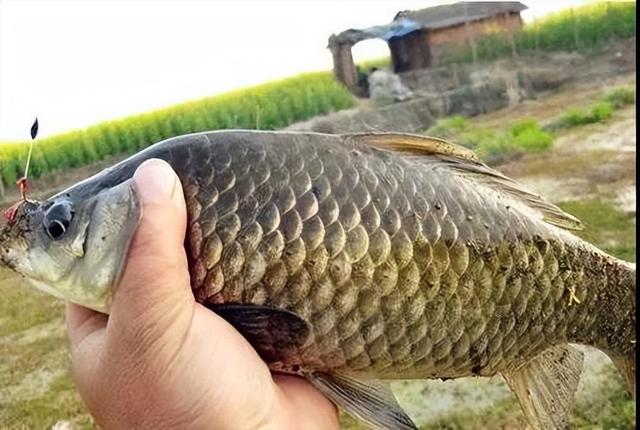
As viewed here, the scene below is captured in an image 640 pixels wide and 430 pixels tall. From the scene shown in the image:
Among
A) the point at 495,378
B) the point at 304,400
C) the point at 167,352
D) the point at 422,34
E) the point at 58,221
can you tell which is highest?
the point at 58,221

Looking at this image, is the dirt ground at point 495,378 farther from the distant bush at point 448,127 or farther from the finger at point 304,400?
the finger at point 304,400

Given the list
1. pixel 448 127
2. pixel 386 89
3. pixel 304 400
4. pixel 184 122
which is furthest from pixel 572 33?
pixel 304 400

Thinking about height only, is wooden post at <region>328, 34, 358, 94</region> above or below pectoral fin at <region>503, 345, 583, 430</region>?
below

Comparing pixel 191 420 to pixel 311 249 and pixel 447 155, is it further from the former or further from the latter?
pixel 447 155

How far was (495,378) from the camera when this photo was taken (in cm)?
417

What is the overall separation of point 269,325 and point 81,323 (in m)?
0.35

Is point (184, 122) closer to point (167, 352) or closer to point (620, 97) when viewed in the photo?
point (620, 97)

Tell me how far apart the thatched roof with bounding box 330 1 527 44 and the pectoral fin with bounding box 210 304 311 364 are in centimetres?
1389

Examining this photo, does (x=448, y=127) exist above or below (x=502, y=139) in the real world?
below

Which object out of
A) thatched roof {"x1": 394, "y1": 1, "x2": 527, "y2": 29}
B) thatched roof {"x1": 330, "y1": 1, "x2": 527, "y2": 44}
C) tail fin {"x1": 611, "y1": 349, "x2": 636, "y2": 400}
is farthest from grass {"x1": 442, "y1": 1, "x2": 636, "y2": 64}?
tail fin {"x1": 611, "y1": 349, "x2": 636, "y2": 400}

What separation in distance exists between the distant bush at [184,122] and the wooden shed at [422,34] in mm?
1139

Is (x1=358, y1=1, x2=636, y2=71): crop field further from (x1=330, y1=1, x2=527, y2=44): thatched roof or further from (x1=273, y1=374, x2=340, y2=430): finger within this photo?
(x1=273, y1=374, x2=340, y2=430): finger

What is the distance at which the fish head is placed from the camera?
127 centimetres

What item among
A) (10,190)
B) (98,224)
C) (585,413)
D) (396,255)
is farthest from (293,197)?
(10,190)
